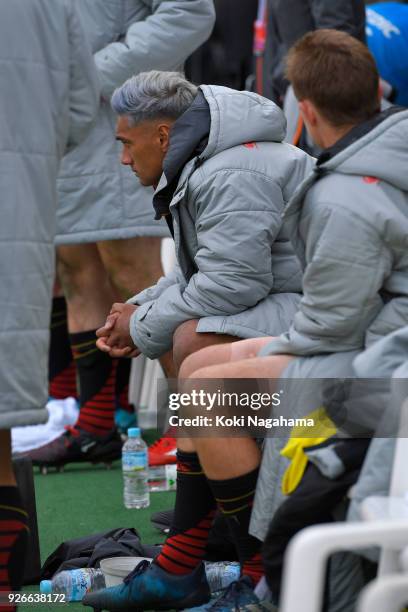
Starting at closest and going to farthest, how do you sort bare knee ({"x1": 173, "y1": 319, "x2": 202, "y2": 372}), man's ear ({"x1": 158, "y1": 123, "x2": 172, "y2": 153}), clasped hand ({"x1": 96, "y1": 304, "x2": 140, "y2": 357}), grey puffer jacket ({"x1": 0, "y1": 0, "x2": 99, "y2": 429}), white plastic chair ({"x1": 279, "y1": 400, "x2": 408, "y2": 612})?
1. white plastic chair ({"x1": 279, "y1": 400, "x2": 408, "y2": 612})
2. grey puffer jacket ({"x1": 0, "y1": 0, "x2": 99, "y2": 429})
3. bare knee ({"x1": 173, "y1": 319, "x2": 202, "y2": 372})
4. man's ear ({"x1": 158, "y1": 123, "x2": 172, "y2": 153})
5. clasped hand ({"x1": 96, "y1": 304, "x2": 140, "y2": 357})

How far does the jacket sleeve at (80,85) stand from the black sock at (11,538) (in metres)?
0.83

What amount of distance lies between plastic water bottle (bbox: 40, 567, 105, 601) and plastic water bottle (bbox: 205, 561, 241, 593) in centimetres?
28

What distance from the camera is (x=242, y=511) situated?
2.96 meters

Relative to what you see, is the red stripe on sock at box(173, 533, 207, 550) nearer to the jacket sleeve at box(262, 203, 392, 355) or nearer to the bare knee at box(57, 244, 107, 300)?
the jacket sleeve at box(262, 203, 392, 355)

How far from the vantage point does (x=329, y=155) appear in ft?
9.25

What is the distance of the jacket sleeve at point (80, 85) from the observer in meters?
2.85

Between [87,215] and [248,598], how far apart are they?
223 centimetres

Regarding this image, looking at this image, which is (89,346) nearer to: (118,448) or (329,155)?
(118,448)

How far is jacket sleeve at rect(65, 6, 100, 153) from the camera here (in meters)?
2.85

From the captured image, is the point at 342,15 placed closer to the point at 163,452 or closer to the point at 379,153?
the point at 163,452

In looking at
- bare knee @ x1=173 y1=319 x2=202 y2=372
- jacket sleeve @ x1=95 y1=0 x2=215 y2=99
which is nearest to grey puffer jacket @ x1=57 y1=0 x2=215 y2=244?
jacket sleeve @ x1=95 y1=0 x2=215 y2=99

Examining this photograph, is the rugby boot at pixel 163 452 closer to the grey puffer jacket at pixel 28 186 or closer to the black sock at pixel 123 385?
the black sock at pixel 123 385

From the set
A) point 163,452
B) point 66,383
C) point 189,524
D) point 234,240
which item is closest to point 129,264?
point 163,452

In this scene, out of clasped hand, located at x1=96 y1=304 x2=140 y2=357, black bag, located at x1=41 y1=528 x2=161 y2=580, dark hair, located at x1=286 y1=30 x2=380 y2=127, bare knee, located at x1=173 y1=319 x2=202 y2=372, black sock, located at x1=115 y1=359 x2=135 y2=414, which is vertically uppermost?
dark hair, located at x1=286 y1=30 x2=380 y2=127
